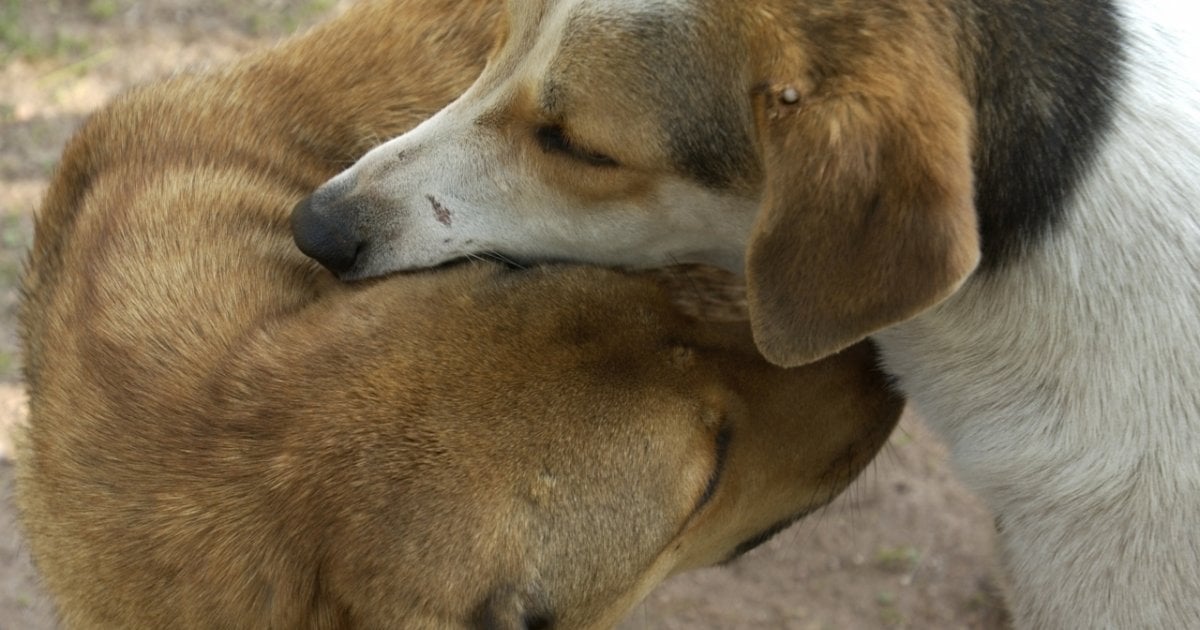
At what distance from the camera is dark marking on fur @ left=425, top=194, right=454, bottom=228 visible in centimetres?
A: 297

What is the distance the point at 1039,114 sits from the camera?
2754 mm

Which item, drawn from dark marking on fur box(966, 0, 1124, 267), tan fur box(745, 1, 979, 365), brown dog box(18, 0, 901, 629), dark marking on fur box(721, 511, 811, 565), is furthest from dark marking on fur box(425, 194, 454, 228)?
dark marking on fur box(966, 0, 1124, 267)

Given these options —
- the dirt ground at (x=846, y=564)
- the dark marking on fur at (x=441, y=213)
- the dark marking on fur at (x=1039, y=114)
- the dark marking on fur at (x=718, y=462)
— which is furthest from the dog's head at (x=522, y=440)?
the dirt ground at (x=846, y=564)

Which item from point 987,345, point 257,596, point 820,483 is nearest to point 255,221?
point 257,596

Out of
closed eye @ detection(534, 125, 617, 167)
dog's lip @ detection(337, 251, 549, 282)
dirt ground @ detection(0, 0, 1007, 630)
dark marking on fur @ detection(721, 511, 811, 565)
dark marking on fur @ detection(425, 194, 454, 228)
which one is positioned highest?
closed eye @ detection(534, 125, 617, 167)

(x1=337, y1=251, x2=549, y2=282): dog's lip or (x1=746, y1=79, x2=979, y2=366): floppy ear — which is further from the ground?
(x1=746, y1=79, x2=979, y2=366): floppy ear

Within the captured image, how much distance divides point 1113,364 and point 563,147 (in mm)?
1189

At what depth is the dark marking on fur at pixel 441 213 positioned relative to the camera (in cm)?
297

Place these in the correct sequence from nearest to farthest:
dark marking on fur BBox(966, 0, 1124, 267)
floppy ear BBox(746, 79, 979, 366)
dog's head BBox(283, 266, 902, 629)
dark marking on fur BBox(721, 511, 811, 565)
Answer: floppy ear BBox(746, 79, 979, 366) → dog's head BBox(283, 266, 902, 629) → dark marking on fur BBox(966, 0, 1124, 267) → dark marking on fur BBox(721, 511, 811, 565)

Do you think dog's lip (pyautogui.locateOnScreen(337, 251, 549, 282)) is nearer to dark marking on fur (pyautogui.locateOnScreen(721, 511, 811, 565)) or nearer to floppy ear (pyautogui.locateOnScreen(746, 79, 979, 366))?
floppy ear (pyautogui.locateOnScreen(746, 79, 979, 366))

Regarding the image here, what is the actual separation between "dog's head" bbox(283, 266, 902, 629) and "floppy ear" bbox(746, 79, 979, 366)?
288mm

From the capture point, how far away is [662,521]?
2750 mm

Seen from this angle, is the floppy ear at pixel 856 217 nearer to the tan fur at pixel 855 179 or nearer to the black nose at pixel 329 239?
the tan fur at pixel 855 179

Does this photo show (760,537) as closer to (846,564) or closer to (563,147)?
(563,147)
